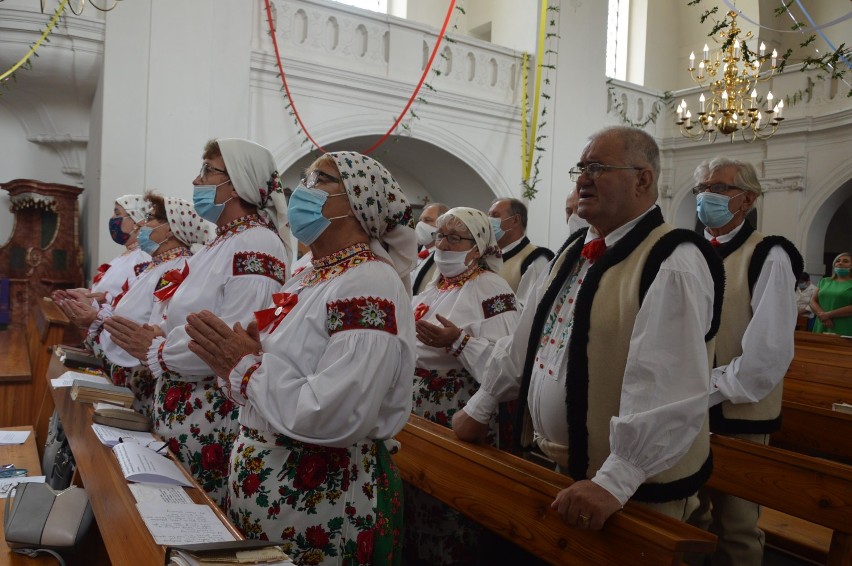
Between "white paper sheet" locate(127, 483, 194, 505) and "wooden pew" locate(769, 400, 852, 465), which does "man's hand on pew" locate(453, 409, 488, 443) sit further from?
"wooden pew" locate(769, 400, 852, 465)

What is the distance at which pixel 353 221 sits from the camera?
2115 millimetres

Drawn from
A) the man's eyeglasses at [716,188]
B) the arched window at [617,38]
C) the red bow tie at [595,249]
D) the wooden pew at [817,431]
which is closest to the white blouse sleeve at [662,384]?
the red bow tie at [595,249]

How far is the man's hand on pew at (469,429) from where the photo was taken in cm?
257

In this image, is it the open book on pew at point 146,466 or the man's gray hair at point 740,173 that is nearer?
the open book on pew at point 146,466

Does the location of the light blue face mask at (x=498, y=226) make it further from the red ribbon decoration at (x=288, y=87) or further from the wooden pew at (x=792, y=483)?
the red ribbon decoration at (x=288, y=87)

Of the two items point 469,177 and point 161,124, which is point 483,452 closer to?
point 161,124

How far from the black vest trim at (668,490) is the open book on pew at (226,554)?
102cm

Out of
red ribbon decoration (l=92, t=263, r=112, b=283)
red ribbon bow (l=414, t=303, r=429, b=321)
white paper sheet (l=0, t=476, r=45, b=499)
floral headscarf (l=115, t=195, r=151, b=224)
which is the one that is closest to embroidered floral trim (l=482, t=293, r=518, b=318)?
red ribbon bow (l=414, t=303, r=429, b=321)

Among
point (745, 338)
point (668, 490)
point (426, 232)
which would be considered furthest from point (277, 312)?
point (426, 232)

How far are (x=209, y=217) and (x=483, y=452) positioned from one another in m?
1.41

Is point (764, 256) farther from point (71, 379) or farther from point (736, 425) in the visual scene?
point (71, 379)

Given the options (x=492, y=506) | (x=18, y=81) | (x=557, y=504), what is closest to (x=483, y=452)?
(x=492, y=506)

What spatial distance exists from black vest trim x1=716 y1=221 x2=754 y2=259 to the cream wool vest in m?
1.27

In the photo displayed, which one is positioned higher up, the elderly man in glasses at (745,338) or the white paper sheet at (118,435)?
the elderly man in glasses at (745,338)
